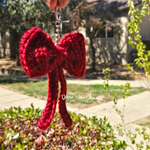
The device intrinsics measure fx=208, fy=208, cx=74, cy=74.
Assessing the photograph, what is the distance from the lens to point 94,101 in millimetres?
6117

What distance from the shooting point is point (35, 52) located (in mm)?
2209

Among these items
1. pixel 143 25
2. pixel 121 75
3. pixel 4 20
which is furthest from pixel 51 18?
pixel 143 25

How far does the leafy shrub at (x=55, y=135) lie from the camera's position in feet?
10.1

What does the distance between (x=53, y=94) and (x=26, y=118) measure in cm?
159

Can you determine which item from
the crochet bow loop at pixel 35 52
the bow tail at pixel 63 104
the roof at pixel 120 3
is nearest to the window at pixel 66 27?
the roof at pixel 120 3

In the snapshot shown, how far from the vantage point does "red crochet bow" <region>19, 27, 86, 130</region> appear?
7.21ft

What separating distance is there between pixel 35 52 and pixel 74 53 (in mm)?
614

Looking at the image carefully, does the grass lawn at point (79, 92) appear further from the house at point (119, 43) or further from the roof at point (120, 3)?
the roof at point (120, 3)

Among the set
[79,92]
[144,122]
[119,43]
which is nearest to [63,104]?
[144,122]

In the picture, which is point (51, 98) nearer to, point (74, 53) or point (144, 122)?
point (74, 53)

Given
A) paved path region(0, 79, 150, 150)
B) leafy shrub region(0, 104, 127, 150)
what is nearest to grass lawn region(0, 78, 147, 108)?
paved path region(0, 79, 150, 150)

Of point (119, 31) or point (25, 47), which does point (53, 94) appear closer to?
point (25, 47)

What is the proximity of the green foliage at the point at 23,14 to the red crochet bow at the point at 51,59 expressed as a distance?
7.90 m

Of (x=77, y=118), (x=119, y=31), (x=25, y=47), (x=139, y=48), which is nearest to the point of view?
(x=25, y=47)
